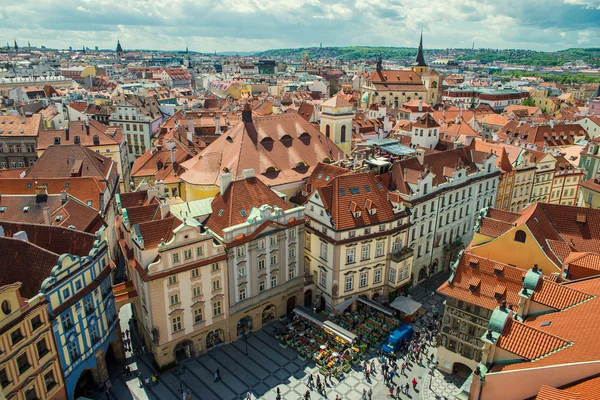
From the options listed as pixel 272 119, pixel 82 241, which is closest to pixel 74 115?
pixel 272 119

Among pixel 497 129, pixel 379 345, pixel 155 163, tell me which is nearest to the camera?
pixel 379 345

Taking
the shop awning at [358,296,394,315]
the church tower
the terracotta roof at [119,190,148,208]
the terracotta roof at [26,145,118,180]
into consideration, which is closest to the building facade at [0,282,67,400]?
the terracotta roof at [119,190,148,208]

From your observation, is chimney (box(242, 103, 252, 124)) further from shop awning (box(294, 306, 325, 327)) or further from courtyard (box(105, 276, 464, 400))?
courtyard (box(105, 276, 464, 400))

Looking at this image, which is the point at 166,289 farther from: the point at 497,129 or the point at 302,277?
the point at 497,129

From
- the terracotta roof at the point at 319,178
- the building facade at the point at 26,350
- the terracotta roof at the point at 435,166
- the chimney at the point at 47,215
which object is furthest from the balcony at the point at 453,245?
the chimney at the point at 47,215

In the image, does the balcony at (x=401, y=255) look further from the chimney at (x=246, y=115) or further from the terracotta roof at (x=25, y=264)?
the terracotta roof at (x=25, y=264)

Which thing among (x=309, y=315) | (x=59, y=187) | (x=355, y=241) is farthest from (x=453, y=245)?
(x=59, y=187)
